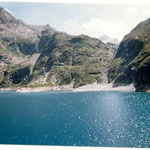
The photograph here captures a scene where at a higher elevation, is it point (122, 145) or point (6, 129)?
point (122, 145)

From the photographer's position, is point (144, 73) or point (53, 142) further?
point (144, 73)

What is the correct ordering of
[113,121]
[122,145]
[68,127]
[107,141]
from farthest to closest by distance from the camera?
[113,121] → [68,127] → [107,141] → [122,145]

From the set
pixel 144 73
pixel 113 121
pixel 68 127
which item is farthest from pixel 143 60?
pixel 68 127

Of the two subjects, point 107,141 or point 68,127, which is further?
point 68,127

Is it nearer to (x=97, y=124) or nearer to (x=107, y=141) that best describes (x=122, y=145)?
(x=107, y=141)

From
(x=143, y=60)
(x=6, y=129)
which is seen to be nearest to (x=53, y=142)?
(x=6, y=129)

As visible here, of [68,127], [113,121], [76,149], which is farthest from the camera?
[113,121]

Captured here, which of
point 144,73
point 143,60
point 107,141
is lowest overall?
point 107,141

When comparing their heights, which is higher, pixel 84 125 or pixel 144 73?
pixel 144 73

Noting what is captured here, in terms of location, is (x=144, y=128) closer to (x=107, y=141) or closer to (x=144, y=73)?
(x=107, y=141)
